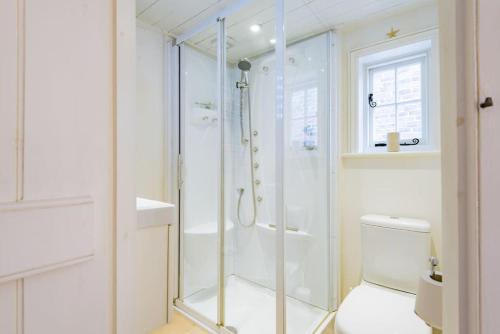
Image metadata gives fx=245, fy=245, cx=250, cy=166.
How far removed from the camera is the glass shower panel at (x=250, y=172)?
5.97 ft

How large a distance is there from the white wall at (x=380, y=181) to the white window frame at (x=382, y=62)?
0.11 feet

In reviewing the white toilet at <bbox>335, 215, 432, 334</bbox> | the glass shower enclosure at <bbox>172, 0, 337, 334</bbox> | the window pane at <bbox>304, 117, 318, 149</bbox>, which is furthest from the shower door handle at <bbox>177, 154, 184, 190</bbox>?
the white toilet at <bbox>335, 215, 432, 334</bbox>

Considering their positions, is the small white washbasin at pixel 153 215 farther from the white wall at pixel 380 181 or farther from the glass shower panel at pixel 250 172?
the white wall at pixel 380 181

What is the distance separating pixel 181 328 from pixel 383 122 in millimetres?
2028

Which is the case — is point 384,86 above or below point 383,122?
above

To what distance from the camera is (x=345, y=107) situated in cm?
182

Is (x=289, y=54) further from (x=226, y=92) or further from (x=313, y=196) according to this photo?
(x=313, y=196)

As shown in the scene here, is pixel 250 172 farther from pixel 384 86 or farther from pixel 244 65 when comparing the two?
pixel 384 86

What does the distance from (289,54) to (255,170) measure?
36.9 inches

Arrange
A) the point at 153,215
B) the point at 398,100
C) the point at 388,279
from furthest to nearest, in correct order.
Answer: the point at 398,100
the point at 388,279
the point at 153,215

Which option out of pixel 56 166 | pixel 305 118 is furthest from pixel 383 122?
pixel 56 166

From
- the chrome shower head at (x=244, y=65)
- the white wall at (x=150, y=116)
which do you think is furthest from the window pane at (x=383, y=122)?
the white wall at (x=150, y=116)

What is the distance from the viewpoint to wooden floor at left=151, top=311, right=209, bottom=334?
162 cm

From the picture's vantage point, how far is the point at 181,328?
1657 millimetres
